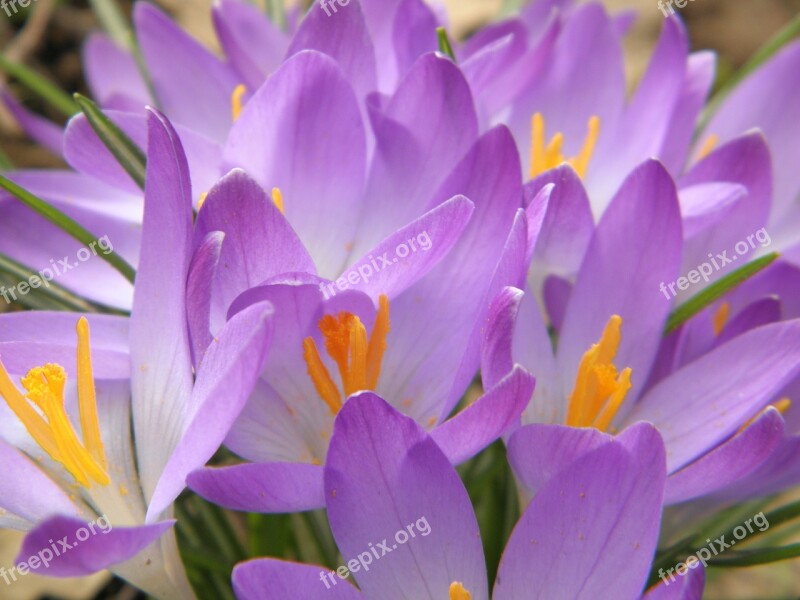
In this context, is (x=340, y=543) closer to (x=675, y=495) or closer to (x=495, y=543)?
(x=675, y=495)

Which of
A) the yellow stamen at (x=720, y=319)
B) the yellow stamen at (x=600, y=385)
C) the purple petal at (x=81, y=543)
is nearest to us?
the purple petal at (x=81, y=543)

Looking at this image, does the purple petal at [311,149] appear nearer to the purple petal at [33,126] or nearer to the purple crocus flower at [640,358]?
the purple crocus flower at [640,358]

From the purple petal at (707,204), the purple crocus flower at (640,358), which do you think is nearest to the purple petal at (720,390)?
the purple crocus flower at (640,358)

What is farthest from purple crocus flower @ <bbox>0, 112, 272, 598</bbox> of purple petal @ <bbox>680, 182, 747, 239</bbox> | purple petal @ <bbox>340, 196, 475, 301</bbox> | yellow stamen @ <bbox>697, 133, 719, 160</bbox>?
yellow stamen @ <bbox>697, 133, 719, 160</bbox>

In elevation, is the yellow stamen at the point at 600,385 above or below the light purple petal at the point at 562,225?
below

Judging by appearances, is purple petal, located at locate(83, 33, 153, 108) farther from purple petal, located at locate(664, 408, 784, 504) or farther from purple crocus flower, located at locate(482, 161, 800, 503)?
purple petal, located at locate(664, 408, 784, 504)

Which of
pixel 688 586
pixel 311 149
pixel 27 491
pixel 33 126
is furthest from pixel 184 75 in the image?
pixel 688 586

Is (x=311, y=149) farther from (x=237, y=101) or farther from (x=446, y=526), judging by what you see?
(x=446, y=526)
